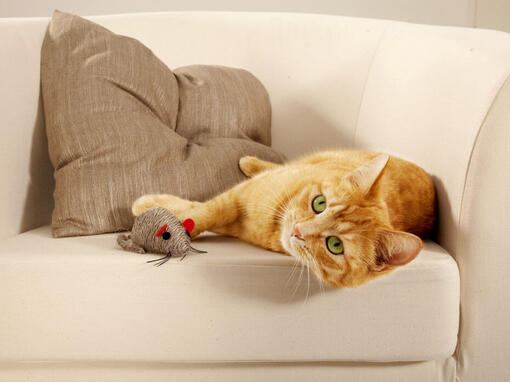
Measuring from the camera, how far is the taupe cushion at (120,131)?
133 cm

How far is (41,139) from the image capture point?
4.91 ft

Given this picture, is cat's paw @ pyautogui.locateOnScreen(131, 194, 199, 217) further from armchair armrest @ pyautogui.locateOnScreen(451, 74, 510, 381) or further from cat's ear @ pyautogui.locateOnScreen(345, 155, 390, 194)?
armchair armrest @ pyautogui.locateOnScreen(451, 74, 510, 381)

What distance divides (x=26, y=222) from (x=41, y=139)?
241 mm

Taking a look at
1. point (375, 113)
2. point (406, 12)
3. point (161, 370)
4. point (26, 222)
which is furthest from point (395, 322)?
point (406, 12)

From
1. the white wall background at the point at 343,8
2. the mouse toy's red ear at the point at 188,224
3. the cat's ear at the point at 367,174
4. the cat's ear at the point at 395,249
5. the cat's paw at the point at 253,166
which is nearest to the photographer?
the cat's ear at the point at 395,249

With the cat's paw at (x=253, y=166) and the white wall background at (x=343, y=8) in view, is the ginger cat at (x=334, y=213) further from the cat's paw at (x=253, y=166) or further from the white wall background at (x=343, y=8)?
the white wall background at (x=343, y=8)

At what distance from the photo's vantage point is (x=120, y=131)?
4.54ft

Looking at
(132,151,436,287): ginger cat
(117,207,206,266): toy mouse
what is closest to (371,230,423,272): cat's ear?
(132,151,436,287): ginger cat

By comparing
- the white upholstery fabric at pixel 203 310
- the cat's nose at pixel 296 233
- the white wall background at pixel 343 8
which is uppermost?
the white wall background at pixel 343 8

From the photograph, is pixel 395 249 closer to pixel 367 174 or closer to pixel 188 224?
pixel 367 174

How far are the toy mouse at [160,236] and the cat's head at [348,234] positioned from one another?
0.21 meters

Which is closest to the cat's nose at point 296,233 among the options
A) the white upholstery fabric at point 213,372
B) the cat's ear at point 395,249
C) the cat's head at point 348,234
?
the cat's head at point 348,234

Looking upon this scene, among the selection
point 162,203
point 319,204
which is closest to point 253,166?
point 162,203

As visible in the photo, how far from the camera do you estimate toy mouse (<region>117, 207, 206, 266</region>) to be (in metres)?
1.07
